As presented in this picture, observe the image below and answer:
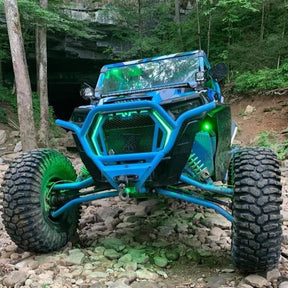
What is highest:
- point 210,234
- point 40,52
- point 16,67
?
point 40,52

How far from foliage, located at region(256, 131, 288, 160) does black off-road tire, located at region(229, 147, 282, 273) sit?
570cm

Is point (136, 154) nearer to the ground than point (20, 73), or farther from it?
nearer to the ground

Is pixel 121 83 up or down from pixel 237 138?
up

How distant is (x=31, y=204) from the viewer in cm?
329

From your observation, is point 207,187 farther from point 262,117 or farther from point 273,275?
point 262,117

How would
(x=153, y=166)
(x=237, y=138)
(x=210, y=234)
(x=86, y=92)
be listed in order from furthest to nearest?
(x=237, y=138) < (x=86, y=92) < (x=210, y=234) < (x=153, y=166)

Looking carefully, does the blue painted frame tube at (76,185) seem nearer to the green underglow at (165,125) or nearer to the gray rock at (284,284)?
the green underglow at (165,125)

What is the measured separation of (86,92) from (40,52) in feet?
26.2

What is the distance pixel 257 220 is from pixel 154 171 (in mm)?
911

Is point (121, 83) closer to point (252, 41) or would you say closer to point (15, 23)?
point (15, 23)

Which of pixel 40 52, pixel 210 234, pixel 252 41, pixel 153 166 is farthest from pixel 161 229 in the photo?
pixel 252 41

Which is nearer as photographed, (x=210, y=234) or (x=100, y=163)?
(x=100, y=163)

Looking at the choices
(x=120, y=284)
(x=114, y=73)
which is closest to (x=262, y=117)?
(x=114, y=73)

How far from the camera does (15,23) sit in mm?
8477
